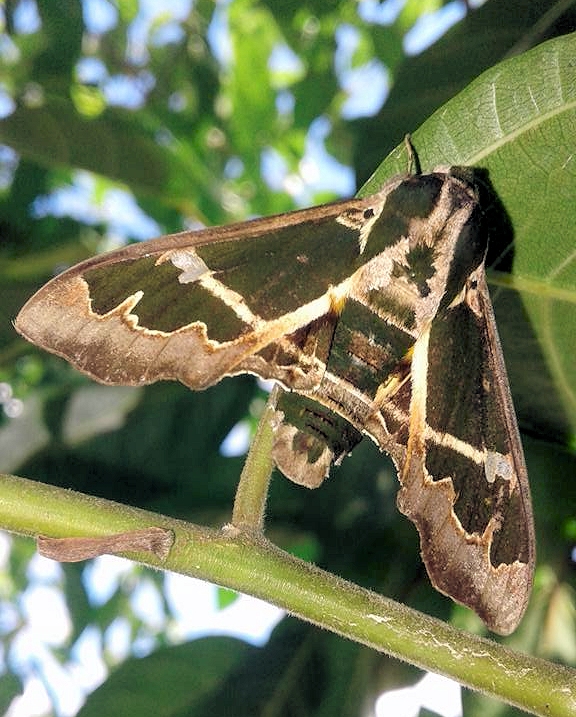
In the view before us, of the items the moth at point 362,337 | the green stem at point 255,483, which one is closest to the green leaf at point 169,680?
the moth at point 362,337

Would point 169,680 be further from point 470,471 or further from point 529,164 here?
point 529,164

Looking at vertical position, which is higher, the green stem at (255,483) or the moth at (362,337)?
the moth at (362,337)

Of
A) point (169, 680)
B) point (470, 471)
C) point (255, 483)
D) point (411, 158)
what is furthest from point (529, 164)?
point (169, 680)

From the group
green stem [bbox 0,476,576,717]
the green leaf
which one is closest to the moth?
green stem [bbox 0,476,576,717]

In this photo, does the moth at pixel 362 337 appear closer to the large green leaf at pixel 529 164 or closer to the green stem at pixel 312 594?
the large green leaf at pixel 529 164

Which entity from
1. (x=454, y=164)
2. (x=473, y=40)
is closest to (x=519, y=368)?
(x=454, y=164)

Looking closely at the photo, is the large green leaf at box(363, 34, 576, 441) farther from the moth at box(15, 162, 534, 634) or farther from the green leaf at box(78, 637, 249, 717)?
the green leaf at box(78, 637, 249, 717)
